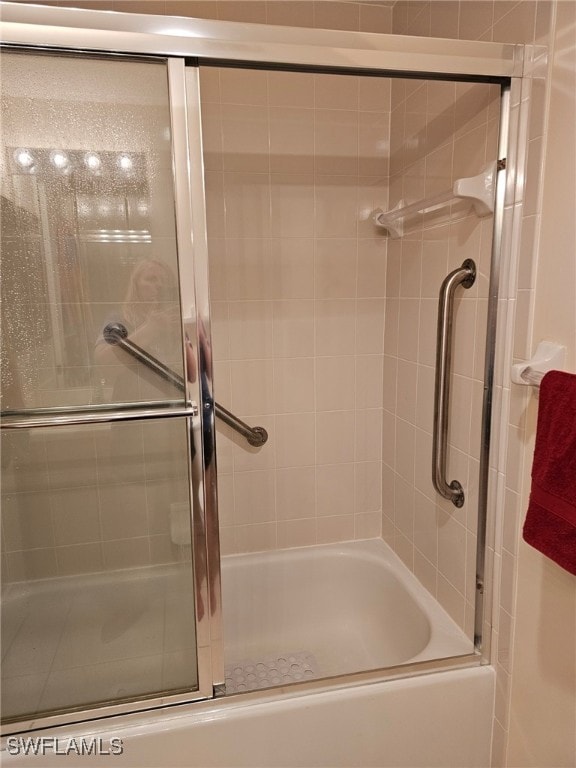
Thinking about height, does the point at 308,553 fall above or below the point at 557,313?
below

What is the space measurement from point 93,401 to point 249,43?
2.79ft

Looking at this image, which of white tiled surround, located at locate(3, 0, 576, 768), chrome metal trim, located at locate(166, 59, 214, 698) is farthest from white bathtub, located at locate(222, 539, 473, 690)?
chrome metal trim, located at locate(166, 59, 214, 698)

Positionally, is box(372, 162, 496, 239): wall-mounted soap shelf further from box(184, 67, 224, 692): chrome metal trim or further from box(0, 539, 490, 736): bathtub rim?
box(0, 539, 490, 736): bathtub rim

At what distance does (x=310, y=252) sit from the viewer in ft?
6.04

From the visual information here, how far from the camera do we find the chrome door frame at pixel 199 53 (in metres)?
0.95

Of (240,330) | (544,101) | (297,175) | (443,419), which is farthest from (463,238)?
(240,330)

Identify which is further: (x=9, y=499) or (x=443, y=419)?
(x=443, y=419)

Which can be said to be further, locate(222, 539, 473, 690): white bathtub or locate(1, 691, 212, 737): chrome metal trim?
locate(222, 539, 473, 690): white bathtub

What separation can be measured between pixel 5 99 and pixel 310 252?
42.3 inches

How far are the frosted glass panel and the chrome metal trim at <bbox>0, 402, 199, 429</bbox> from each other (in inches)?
1.1

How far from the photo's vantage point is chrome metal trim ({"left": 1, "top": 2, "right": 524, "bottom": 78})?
94 cm

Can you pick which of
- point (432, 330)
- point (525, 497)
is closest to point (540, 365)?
point (525, 497)

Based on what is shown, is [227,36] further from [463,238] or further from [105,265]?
[463,238]

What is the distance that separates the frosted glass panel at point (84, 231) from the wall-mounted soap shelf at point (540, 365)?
76 centimetres
